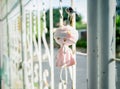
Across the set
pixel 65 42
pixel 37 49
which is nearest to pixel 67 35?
pixel 65 42

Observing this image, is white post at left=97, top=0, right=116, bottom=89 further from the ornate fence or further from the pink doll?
the ornate fence

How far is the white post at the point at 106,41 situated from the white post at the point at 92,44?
18 mm

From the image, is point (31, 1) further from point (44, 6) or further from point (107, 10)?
point (107, 10)

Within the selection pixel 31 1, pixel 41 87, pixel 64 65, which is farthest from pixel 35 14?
pixel 64 65

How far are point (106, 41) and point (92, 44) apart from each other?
5cm

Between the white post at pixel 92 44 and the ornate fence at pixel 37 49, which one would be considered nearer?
the white post at pixel 92 44

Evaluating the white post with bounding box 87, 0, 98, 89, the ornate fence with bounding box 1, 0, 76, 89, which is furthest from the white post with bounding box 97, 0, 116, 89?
the ornate fence with bounding box 1, 0, 76, 89

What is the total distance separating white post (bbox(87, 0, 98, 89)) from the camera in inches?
27.8

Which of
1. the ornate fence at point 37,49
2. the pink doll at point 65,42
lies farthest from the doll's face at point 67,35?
the ornate fence at point 37,49

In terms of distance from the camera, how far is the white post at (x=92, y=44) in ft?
2.31

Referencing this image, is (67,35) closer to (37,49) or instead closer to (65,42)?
(65,42)

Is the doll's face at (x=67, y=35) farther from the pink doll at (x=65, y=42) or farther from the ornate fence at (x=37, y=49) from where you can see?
the ornate fence at (x=37, y=49)

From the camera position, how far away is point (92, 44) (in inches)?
28.2

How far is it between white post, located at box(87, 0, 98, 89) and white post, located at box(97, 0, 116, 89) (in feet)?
0.06
